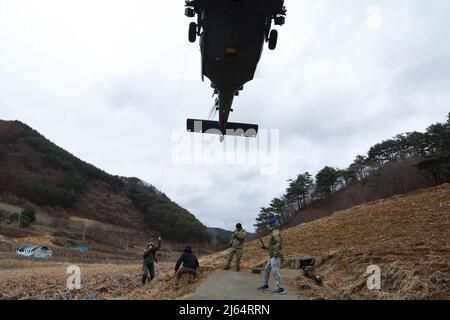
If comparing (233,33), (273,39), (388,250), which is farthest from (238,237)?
(233,33)

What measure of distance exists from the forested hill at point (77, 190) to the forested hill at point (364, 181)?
2831cm

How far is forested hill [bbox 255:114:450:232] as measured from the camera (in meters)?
51.6

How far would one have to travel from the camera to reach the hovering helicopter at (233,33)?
8930 millimetres

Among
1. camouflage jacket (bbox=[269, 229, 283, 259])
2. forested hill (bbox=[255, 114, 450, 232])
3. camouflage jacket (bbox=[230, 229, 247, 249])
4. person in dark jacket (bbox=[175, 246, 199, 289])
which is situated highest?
forested hill (bbox=[255, 114, 450, 232])

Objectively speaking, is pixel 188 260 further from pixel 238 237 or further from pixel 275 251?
→ pixel 275 251

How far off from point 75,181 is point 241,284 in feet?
332

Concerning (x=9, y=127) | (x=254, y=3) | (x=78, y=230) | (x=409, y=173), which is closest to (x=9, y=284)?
(x=254, y=3)

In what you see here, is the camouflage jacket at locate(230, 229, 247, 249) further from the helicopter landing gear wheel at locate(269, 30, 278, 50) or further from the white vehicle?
the white vehicle

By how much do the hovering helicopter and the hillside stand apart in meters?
5.57

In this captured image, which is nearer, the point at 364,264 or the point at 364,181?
the point at 364,264

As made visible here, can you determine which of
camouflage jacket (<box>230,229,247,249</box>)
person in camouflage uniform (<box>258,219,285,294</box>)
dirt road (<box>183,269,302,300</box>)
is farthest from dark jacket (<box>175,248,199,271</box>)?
person in camouflage uniform (<box>258,219,285,294</box>)

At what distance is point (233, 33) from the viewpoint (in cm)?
914

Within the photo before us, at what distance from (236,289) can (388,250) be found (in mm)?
5963

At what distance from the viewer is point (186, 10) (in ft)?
30.3
